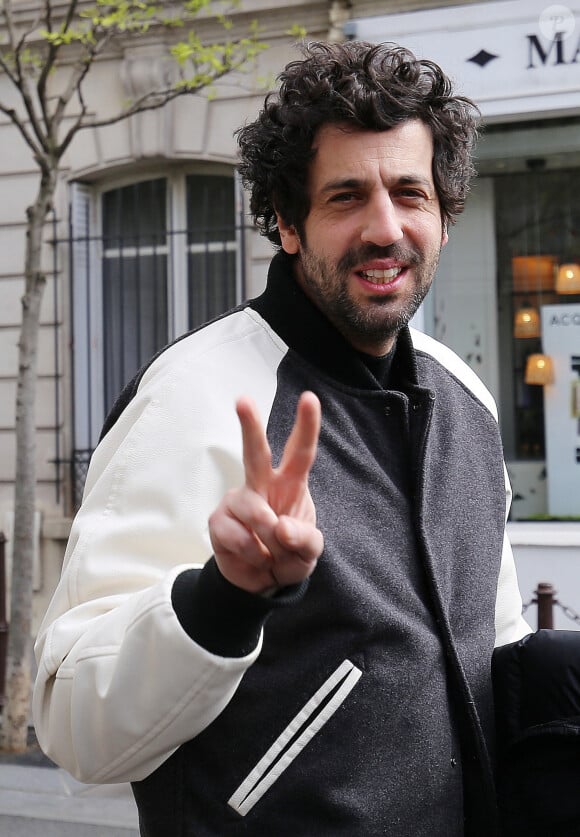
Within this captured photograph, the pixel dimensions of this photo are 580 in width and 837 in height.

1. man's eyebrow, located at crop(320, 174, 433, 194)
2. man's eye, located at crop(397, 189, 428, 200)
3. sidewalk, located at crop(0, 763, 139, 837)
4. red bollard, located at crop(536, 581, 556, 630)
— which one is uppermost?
man's eyebrow, located at crop(320, 174, 433, 194)

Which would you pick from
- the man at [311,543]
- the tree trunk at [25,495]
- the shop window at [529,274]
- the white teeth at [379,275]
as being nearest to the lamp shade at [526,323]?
the shop window at [529,274]

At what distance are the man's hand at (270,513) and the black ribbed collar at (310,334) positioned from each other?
1.87 feet

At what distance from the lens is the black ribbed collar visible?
6.27 feet

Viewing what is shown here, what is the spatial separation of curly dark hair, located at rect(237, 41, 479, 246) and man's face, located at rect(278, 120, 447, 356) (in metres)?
0.03

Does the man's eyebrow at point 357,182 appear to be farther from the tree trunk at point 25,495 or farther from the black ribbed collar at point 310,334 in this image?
the tree trunk at point 25,495

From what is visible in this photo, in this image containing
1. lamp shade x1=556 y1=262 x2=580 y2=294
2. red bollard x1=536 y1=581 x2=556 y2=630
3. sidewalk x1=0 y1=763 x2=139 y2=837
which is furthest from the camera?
lamp shade x1=556 y1=262 x2=580 y2=294

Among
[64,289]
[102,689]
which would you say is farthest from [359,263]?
[64,289]

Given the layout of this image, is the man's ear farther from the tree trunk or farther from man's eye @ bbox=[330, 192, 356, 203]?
the tree trunk

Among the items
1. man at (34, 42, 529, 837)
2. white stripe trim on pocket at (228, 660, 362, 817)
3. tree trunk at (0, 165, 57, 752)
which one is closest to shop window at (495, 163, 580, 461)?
tree trunk at (0, 165, 57, 752)

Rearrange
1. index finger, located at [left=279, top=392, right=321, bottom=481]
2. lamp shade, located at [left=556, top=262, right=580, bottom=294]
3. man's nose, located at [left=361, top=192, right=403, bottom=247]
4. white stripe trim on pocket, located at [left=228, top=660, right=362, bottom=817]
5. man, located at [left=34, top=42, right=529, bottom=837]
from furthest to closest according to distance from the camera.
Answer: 1. lamp shade, located at [left=556, top=262, right=580, bottom=294]
2. man's nose, located at [left=361, top=192, right=403, bottom=247]
3. white stripe trim on pocket, located at [left=228, top=660, right=362, bottom=817]
4. man, located at [left=34, top=42, right=529, bottom=837]
5. index finger, located at [left=279, top=392, right=321, bottom=481]

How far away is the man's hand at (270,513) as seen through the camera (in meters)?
1.32

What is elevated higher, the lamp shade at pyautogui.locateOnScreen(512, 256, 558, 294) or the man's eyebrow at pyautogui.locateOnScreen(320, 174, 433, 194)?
the lamp shade at pyautogui.locateOnScreen(512, 256, 558, 294)

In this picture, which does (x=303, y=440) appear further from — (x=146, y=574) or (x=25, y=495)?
(x=25, y=495)

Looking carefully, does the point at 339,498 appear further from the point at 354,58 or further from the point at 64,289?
the point at 64,289
